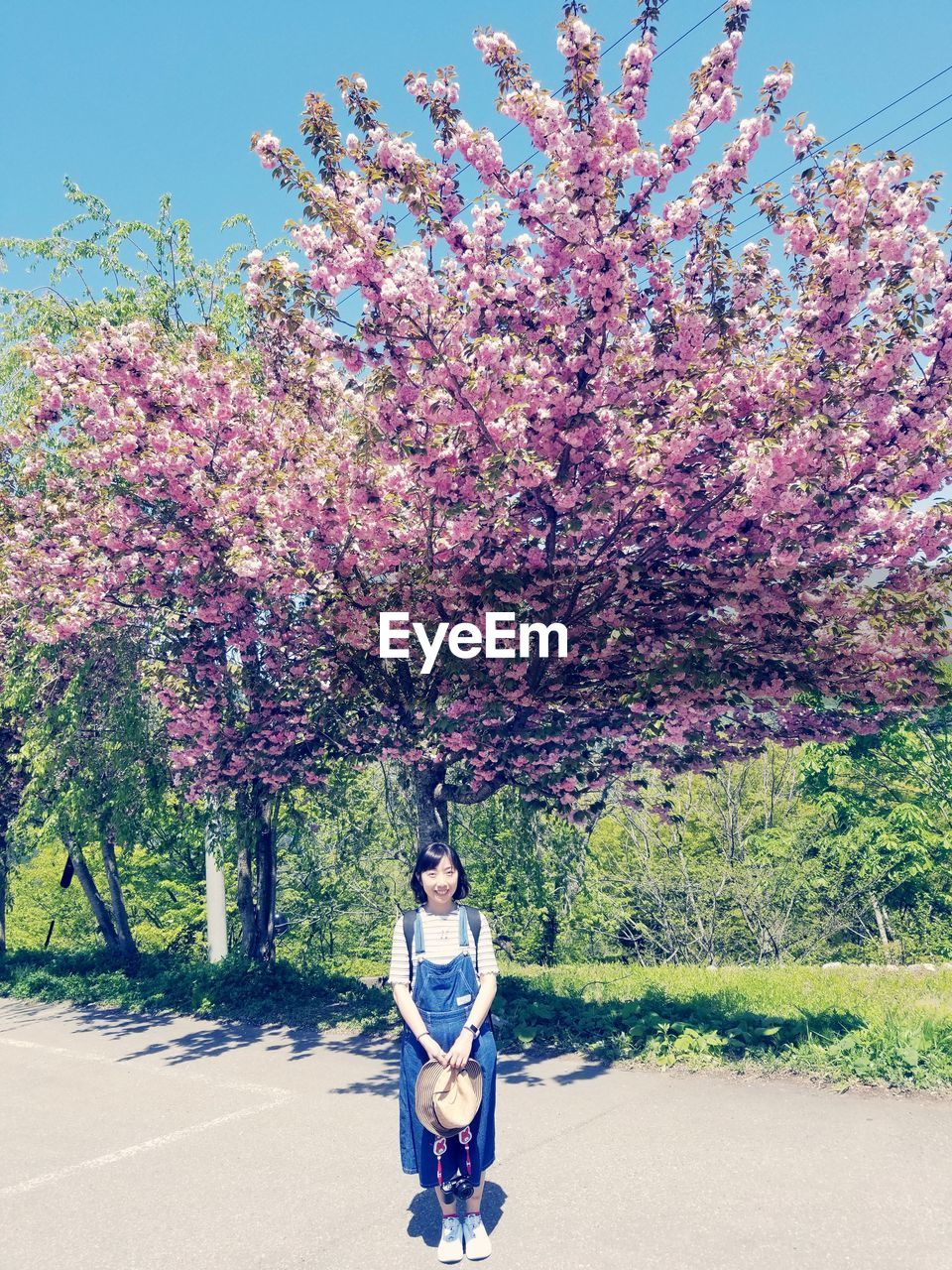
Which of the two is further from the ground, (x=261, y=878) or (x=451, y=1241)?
(x=261, y=878)

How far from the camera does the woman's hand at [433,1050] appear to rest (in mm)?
4211

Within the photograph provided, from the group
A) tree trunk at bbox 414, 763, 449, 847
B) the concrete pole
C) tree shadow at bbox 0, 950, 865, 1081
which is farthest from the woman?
the concrete pole

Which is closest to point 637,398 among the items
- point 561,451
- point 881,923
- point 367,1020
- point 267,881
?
point 561,451

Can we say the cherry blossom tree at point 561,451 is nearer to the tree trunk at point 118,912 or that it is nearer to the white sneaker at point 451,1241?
the white sneaker at point 451,1241

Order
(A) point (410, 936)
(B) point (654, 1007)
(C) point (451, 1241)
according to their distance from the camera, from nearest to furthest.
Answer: (C) point (451, 1241) → (A) point (410, 936) → (B) point (654, 1007)

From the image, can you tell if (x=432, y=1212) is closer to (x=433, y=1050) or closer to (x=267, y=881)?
(x=433, y=1050)

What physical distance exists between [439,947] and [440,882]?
30cm

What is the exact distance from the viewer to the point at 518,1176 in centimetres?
522

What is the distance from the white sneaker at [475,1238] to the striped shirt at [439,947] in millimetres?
1107

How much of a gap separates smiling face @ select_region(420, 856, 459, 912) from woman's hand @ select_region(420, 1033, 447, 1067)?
0.59 metres

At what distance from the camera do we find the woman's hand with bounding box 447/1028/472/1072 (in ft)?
13.7

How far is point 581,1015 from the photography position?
8.59 meters

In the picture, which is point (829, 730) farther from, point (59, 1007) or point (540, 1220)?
point (59, 1007)

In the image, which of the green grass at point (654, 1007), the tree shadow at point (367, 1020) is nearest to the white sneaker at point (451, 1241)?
the tree shadow at point (367, 1020)
